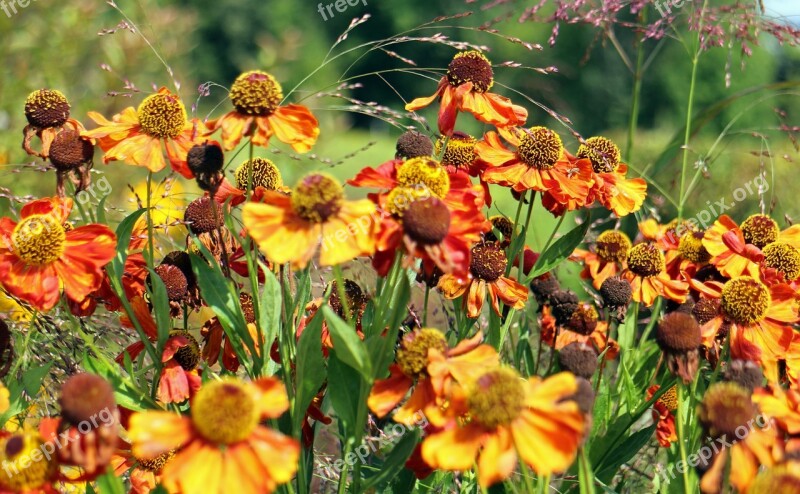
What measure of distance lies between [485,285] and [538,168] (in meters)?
0.21

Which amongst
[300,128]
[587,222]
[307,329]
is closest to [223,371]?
[307,329]

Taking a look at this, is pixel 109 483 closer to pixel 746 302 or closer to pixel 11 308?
pixel 746 302

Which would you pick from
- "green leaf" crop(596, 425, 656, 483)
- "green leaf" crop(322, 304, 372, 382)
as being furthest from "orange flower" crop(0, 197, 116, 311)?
"green leaf" crop(596, 425, 656, 483)

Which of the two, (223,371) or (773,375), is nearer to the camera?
(773,375)

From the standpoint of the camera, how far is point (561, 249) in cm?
145

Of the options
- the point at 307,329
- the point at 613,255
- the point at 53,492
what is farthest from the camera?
the point at 613,255

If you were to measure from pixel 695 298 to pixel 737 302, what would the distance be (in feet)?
0.78

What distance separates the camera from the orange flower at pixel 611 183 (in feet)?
4.80

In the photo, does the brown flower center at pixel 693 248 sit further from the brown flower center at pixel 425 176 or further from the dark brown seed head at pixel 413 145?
the brown flower center at pixel 425 176

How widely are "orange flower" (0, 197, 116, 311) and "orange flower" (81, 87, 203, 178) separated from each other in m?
0.13

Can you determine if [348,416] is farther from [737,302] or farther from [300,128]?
[737,302]

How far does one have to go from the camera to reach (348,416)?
109cm

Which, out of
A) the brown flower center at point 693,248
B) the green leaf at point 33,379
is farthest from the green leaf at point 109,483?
the brown flower center at point 693,248

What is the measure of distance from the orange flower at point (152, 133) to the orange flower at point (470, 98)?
0.35 metres
